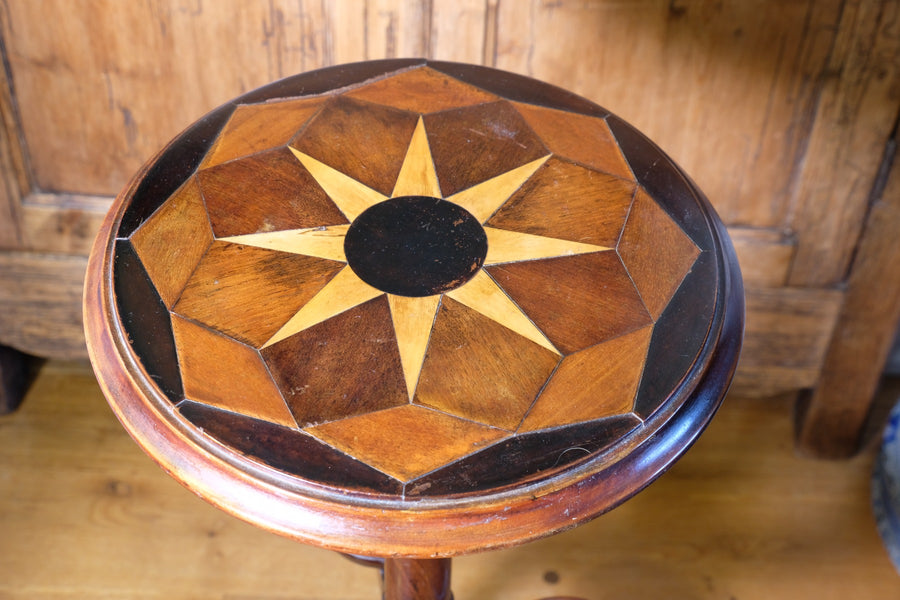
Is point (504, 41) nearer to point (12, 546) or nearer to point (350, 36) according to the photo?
point (350, 36)

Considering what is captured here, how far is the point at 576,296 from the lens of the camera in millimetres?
861

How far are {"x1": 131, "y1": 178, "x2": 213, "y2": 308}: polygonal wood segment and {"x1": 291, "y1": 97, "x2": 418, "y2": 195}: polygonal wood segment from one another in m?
0.15

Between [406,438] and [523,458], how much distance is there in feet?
0.32

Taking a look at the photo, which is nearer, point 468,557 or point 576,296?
point 576,296

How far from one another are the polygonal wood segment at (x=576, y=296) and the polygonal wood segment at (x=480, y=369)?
0.12 ft

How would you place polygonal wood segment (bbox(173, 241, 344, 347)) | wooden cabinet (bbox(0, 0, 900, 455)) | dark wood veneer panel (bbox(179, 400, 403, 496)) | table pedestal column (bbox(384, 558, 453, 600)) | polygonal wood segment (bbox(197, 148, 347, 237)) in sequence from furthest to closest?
wooden cabinet (bbox(0, 0, 900, 455)) < table pedestal column (bbox(384, 558, 453, 600)) < polygonal wood segment (bbox(197, 148, 347, 237)) < polygonal wood segment (bbox(173, 241, 344, 347)) < dark wood veneer panel (bbox(179, 400, 403, 496))

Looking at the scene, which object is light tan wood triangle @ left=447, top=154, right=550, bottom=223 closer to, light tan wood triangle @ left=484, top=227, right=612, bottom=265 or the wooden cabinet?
light tan wood triangle @ left=484, top=227, right=612, bottom=265

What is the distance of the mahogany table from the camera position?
72 cm

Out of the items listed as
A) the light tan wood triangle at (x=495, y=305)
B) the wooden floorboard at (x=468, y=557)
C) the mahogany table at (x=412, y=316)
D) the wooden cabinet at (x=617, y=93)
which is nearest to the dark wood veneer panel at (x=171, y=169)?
the mahogany table at (x=412, y=316)

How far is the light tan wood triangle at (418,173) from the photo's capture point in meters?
0.97

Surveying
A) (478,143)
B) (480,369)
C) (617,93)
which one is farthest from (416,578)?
(617,93)

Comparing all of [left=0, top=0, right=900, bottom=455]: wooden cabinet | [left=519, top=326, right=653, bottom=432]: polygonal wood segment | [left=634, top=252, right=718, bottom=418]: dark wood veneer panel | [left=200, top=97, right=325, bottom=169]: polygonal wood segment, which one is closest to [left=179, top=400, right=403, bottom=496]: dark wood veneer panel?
[left=519, top=326, right=653, bottom=432]: polygonal wood segment

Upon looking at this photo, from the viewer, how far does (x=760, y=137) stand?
152 centimetres

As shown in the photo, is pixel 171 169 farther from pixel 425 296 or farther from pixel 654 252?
pixel 654 252
